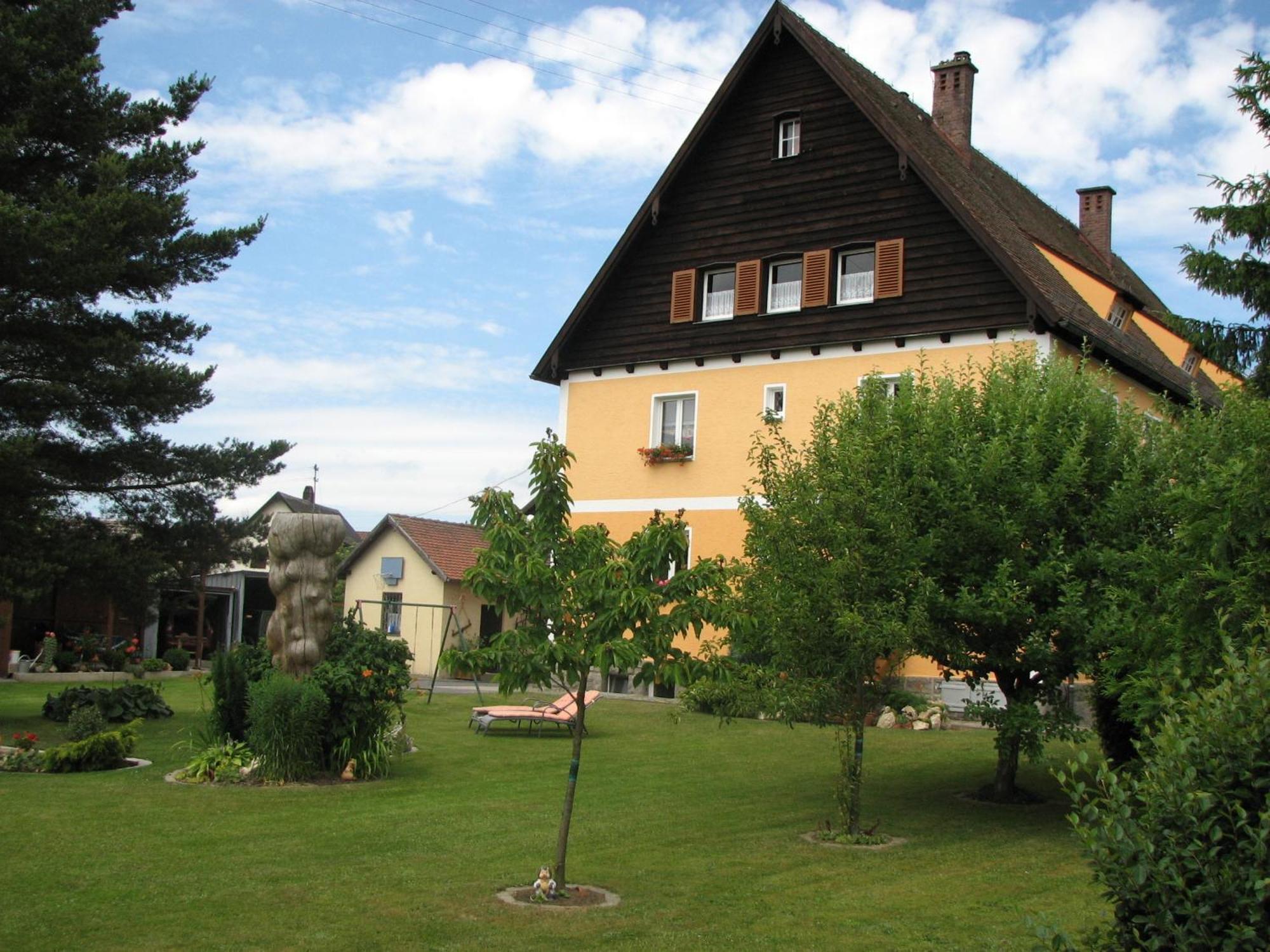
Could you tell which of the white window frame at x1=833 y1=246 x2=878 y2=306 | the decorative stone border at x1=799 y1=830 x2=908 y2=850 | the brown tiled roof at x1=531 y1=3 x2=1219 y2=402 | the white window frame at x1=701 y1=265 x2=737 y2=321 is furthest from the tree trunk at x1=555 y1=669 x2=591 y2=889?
the white window frame at x1=701 y1=265 x2=737 y2=321

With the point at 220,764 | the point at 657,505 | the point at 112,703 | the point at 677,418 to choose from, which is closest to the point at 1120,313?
the point at 677,418

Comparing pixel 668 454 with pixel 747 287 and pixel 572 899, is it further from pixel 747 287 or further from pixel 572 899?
pixel 572 899

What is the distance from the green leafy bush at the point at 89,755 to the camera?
610 inches

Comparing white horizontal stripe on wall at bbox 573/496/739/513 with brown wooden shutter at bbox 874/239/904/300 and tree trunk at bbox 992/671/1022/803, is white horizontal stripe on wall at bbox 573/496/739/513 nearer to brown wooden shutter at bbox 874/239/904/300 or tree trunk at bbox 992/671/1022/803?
brown wooden shutter at bbox 874/239/904/300

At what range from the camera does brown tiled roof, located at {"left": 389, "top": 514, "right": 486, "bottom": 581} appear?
3659cm

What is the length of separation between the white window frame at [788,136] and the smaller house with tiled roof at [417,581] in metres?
15.2

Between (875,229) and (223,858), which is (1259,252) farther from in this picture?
(223,858)

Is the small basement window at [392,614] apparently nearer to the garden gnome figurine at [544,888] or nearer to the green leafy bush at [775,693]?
the green leafy bush at [775,693]

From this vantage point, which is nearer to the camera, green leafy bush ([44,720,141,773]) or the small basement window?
green leafy bush ([44,720,141,773])

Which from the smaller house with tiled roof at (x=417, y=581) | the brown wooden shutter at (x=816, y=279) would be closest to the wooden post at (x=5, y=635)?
the smaller house with tiled roof at (x=417, y=581)


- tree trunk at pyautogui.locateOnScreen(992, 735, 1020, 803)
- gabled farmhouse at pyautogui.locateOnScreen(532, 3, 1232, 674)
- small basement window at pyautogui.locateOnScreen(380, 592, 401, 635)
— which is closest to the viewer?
tree trunk at pyautogui.locateOnScreen(992, 735, 1020, 803)

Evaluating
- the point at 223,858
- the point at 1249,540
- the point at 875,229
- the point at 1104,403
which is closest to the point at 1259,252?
the point at 1104,403

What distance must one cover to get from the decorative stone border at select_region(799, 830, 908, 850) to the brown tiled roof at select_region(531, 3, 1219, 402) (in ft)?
37.4

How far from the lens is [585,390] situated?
28344 mm
